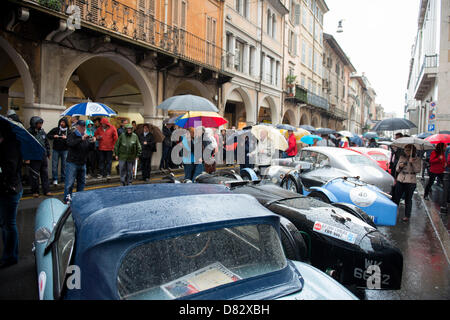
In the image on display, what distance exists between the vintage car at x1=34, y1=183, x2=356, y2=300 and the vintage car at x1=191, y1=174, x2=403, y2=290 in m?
1.02

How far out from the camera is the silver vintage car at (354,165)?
7570 millimetres

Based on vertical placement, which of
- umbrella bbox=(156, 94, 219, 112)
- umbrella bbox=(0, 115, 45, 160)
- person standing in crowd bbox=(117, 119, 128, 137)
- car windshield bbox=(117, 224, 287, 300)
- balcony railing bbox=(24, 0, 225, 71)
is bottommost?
car windshield bbox=(117, 224, 287, 300)

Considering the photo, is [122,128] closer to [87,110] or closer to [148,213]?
[87,110]

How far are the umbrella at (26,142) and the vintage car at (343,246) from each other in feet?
10.3

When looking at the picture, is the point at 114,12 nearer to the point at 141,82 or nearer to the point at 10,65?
the point at 141,82

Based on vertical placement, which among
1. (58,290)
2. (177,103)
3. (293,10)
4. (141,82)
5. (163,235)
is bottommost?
(58,290)

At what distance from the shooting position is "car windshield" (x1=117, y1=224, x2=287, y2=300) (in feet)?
5.81

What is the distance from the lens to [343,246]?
3336 mm

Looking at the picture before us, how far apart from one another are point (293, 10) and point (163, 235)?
32231mm

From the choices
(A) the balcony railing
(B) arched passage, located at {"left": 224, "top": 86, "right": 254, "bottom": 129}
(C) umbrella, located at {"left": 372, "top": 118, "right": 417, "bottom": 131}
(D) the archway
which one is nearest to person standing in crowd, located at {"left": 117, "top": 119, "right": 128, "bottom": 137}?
(D) the archway

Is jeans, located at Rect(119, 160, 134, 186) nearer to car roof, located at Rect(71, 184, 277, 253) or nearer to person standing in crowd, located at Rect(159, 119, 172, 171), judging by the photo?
person standing in crowd, located at Rect(159, 119, 172, 171)

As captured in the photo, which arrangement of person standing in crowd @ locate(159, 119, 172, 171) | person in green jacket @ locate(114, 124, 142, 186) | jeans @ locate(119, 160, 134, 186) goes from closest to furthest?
person in green jacket @ locate(114, 124, 142, 186) < jeans @ locate(119, 160, 134, 186) < person standing in crowd @ locate(159, 119, 172, 171)

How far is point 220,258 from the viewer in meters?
2.05

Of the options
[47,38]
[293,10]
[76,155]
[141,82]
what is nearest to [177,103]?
[76,155]
